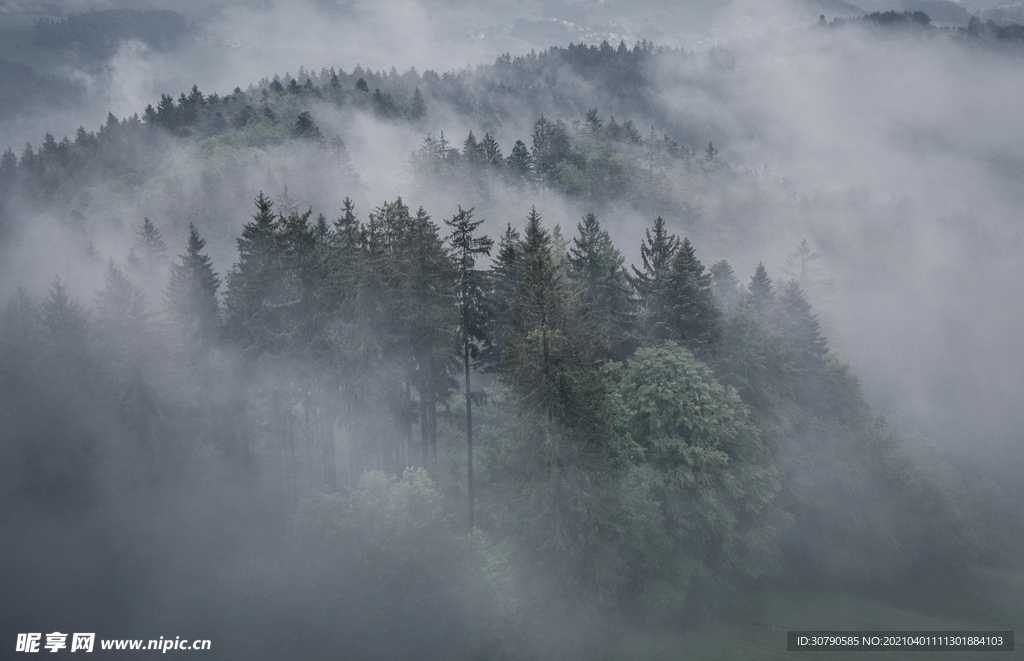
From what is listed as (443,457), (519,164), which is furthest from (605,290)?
(519,164)

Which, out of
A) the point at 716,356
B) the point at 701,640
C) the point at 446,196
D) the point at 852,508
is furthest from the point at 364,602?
the point at 446,196

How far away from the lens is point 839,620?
43.2 meters

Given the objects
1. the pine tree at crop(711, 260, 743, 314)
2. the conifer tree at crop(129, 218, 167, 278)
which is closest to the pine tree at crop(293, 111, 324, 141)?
the conifer tree at crop(129, 218, 167, 278)

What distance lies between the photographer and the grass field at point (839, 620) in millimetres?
38406

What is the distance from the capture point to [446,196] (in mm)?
100500

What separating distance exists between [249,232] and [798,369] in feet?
123

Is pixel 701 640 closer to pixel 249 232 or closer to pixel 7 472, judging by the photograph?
pixel 249 232

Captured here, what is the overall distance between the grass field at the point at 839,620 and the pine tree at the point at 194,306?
101ft

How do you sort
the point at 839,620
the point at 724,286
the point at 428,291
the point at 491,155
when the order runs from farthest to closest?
the point at 491,155
the point at 724,286
the point at 839,620
the point at 428,291

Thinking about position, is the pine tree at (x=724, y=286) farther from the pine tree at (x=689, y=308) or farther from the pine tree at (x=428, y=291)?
the pine tree at (x=428, y=291)

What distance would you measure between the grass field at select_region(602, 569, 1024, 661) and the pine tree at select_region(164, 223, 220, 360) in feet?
101

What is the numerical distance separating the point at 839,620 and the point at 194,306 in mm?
45364

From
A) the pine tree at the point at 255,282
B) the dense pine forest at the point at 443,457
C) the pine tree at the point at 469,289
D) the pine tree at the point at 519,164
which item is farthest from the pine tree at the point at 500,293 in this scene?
the pine tree at the point at 519,164

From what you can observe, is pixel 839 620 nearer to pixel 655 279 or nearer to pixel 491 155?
pixel 655 279
